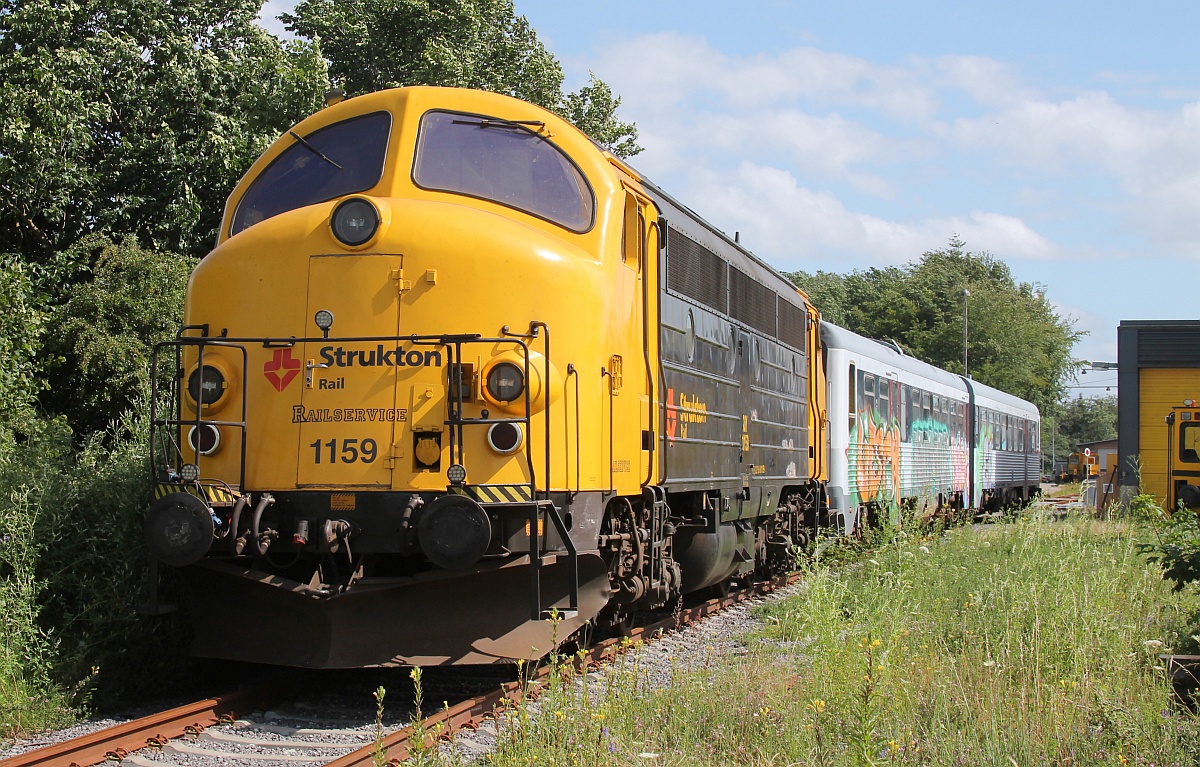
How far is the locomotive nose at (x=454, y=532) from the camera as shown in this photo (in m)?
6.12

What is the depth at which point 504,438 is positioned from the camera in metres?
6.51

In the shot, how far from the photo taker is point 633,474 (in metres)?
7.76

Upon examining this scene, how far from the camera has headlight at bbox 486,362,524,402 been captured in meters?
6.52

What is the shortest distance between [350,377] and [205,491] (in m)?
1.03

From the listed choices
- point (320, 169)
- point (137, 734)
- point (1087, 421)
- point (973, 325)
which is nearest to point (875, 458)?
point (320, 169)

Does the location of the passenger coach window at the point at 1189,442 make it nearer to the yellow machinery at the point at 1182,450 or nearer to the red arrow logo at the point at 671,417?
the yellow machinery at the point at 1182,450

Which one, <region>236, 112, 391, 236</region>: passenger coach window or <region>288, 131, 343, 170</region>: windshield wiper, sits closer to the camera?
<region>236, 112, 391, 236</region>: passenger coach window

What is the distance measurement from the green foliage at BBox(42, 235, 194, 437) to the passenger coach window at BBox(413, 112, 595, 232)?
8.27 meters

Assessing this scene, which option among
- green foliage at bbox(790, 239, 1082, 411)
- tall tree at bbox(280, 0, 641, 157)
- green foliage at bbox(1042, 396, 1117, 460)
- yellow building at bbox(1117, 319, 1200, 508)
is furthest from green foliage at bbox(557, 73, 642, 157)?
green foliage at bbox(1042, 396, 1117, 460)

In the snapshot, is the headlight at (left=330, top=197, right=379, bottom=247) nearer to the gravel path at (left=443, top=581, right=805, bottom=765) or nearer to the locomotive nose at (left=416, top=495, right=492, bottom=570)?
the locomotive nose at (left=416, top=495, right=492, bottom=570)

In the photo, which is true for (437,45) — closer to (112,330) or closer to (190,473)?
(112,330)

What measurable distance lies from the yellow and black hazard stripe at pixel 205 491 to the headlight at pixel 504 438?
1.49 metres

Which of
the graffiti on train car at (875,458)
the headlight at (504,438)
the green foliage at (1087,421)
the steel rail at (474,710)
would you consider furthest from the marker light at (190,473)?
the green foliage at (1087,421)

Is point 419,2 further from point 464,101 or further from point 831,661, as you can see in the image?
point 831,661
